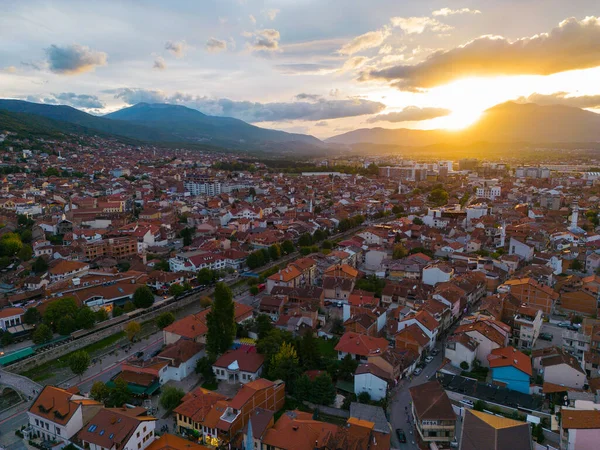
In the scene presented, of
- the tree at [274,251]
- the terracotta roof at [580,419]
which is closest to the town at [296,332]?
the terracotta roof at [580,419]

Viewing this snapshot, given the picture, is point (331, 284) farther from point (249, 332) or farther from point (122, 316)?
point (122, 316)

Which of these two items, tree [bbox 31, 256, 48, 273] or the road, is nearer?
the road

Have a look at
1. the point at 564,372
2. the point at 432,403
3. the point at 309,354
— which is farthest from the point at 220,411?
the point at 564,372

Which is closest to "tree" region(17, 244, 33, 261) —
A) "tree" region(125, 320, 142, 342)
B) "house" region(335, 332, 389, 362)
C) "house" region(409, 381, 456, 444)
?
"tree" region(125, 320, 142, 342)

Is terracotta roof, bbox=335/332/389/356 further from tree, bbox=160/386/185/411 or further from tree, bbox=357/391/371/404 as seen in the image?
tree, bbox=160/386/185/411

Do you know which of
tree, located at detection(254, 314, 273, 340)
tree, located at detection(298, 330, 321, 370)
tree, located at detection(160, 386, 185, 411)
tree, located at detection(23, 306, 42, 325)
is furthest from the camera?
tree, located at detection(23, 306, 42, 325)

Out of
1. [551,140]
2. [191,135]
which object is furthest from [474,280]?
[551,140]
